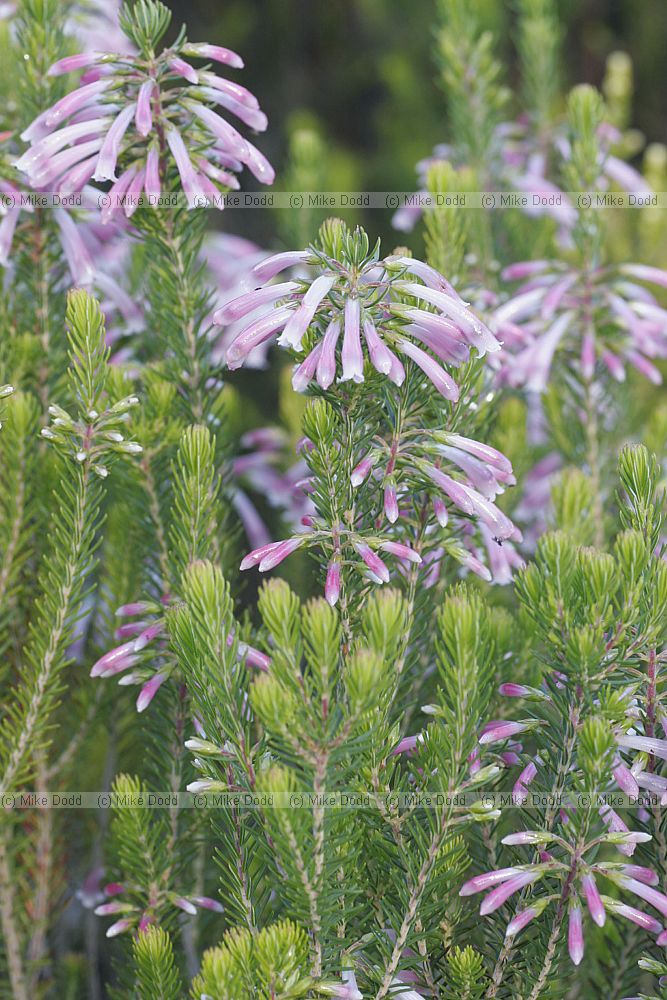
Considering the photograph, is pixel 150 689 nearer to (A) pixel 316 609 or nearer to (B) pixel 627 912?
(A) pixel 316 609

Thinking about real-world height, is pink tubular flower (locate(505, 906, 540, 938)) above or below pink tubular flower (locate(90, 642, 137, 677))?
below

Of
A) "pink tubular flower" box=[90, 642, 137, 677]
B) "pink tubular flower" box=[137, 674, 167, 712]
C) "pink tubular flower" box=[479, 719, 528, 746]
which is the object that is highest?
"pink tubular flower" box=[90, 642, 137, 677]

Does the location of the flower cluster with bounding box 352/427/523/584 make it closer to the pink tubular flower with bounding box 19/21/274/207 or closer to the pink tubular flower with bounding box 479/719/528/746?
the pink tubular flower with bounding box 479/719/528/746

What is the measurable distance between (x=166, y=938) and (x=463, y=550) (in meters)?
0.54

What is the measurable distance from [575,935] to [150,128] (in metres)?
1.04

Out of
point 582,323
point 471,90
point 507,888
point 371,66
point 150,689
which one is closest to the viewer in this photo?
point 507,888

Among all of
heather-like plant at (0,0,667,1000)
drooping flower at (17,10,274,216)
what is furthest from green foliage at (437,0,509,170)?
drooping flower at (17,10,274,216)

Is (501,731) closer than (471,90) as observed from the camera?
Yes

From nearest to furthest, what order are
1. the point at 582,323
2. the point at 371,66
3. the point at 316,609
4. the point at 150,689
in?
1. the point at 316,609
2. the point at 150,689
3. the point at 582,323
4. the point at 371,66

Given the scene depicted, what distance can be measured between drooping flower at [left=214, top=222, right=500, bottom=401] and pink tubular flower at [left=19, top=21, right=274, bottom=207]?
0.23m

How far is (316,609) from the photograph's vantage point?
96cm

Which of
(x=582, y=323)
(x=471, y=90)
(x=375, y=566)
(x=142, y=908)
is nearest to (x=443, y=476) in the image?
(x=375, y=566)

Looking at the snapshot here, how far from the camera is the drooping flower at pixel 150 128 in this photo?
1285 millimetres

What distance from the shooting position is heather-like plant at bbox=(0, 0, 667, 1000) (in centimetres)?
105
